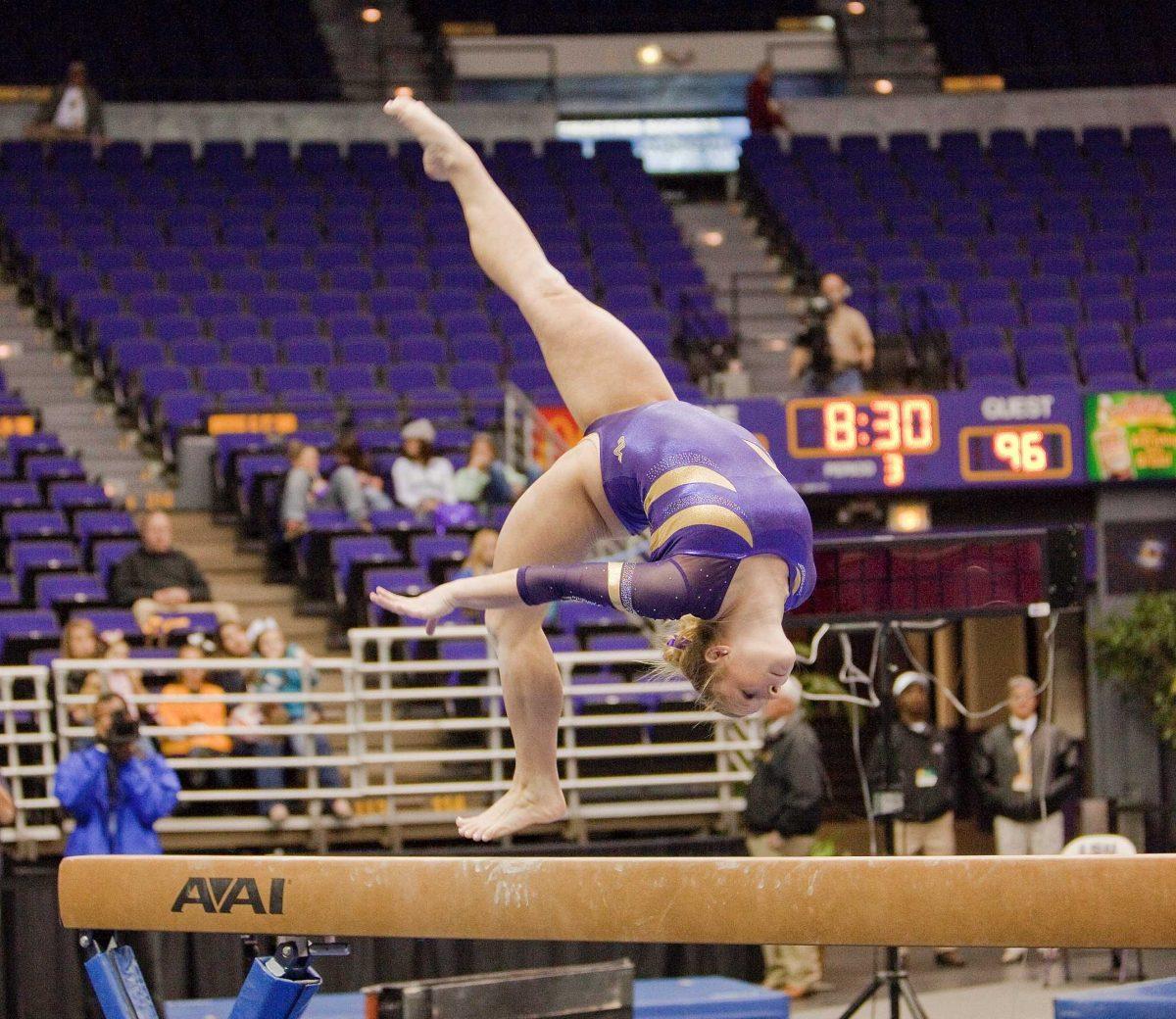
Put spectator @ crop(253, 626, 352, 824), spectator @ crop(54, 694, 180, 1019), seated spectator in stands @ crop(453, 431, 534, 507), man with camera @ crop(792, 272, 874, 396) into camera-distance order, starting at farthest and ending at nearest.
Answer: man with camera @ crop(792, 272, 874, 396) < seated spectator in stands @ crop(453, 431, 534, 507) < spectator @ crop(253, 626, 352, 824) < spectator @ crop(54, 694, 180, 1019)

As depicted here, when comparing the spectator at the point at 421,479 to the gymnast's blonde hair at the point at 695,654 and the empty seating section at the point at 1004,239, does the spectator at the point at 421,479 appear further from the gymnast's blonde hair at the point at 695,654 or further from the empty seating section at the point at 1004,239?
the gymnast's blonde hair at the point at 695,654

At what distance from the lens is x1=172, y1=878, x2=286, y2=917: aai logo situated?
4.38m

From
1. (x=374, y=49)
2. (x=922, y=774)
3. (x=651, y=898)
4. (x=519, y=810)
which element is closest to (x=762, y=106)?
(x=374, y=49)

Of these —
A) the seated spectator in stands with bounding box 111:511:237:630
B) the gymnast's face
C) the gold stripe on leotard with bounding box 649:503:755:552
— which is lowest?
the gymnast's face

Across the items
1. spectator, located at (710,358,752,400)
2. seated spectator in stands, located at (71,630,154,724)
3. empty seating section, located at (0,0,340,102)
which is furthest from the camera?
empty seating section, located at (0,0,340,102)

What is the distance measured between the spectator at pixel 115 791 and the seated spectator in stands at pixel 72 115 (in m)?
10.4

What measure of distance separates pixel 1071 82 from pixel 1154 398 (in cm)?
814

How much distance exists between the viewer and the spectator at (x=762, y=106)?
1855 centimetres

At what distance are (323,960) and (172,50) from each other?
12476mm

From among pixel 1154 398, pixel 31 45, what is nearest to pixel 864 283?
pixel 1154 398

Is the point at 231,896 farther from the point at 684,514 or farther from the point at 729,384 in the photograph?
the point at 729,384

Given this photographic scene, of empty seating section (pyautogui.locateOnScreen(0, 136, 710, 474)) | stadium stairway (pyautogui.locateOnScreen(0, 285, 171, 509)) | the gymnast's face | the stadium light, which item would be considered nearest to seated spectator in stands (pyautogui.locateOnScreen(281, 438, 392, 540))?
empty seating section (pyautogui.locateOnScreen(0, 136, 710, 474))

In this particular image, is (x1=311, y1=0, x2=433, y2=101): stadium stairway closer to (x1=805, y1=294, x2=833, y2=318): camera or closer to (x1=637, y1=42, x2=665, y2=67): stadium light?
(x1=637, y1=42, x2=665, y2=67): stadium light

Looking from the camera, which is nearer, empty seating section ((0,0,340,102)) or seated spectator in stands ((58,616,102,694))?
seated spectator in stands ((58,616,102,694))
